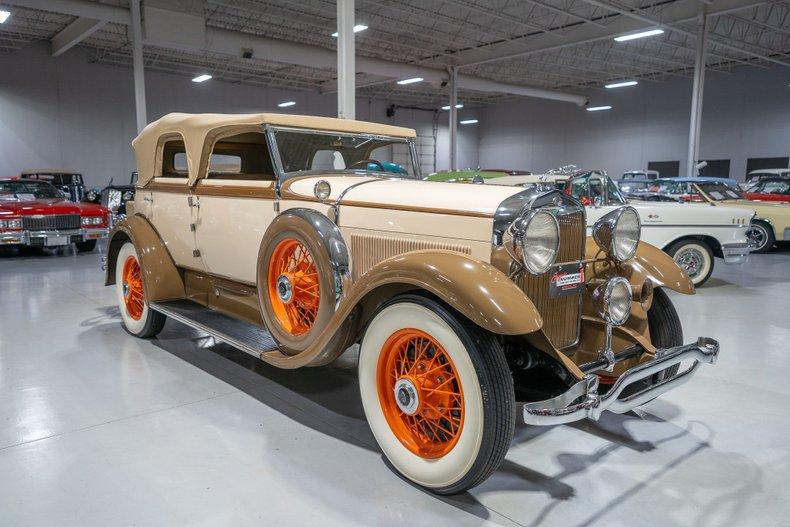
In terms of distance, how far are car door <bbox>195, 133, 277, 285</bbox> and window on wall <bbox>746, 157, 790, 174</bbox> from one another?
69.0 ft

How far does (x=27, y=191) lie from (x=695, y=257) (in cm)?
1170

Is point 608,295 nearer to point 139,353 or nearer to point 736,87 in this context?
point 139,353

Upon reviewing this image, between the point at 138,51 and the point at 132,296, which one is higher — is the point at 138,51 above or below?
above

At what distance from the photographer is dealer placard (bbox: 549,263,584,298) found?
8.84 ft

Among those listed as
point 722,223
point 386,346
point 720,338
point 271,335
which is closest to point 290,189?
point 271,335

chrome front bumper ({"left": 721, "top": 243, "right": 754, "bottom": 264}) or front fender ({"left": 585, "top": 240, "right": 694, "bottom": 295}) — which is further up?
front fender ({"left": 585, "top": 240, "right": 694, "bottom": 295})

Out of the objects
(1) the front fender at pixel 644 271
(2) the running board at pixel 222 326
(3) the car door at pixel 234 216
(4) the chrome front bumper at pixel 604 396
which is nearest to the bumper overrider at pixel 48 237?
(2) the running board at pixel 222 326

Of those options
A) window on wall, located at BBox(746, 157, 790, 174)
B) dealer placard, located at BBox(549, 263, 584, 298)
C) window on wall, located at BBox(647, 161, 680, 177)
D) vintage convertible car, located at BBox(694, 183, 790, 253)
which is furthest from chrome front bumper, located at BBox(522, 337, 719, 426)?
window on wall, located at BBox(647, 161, 680, 177)

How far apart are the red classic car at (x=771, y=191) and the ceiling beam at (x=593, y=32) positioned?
3.86 metres

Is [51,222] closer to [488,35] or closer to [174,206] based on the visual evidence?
[174,206]

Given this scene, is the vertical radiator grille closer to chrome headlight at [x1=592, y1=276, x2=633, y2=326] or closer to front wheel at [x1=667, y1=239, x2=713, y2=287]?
chrome headlight at [x1=592, y1=276, x2=633, y2=326]

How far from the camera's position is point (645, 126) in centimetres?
2333

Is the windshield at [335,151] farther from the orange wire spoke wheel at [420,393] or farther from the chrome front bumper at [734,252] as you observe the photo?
the chrome front bumper at [734,252]

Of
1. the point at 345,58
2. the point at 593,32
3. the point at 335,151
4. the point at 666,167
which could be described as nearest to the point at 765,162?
the point at 666,167
